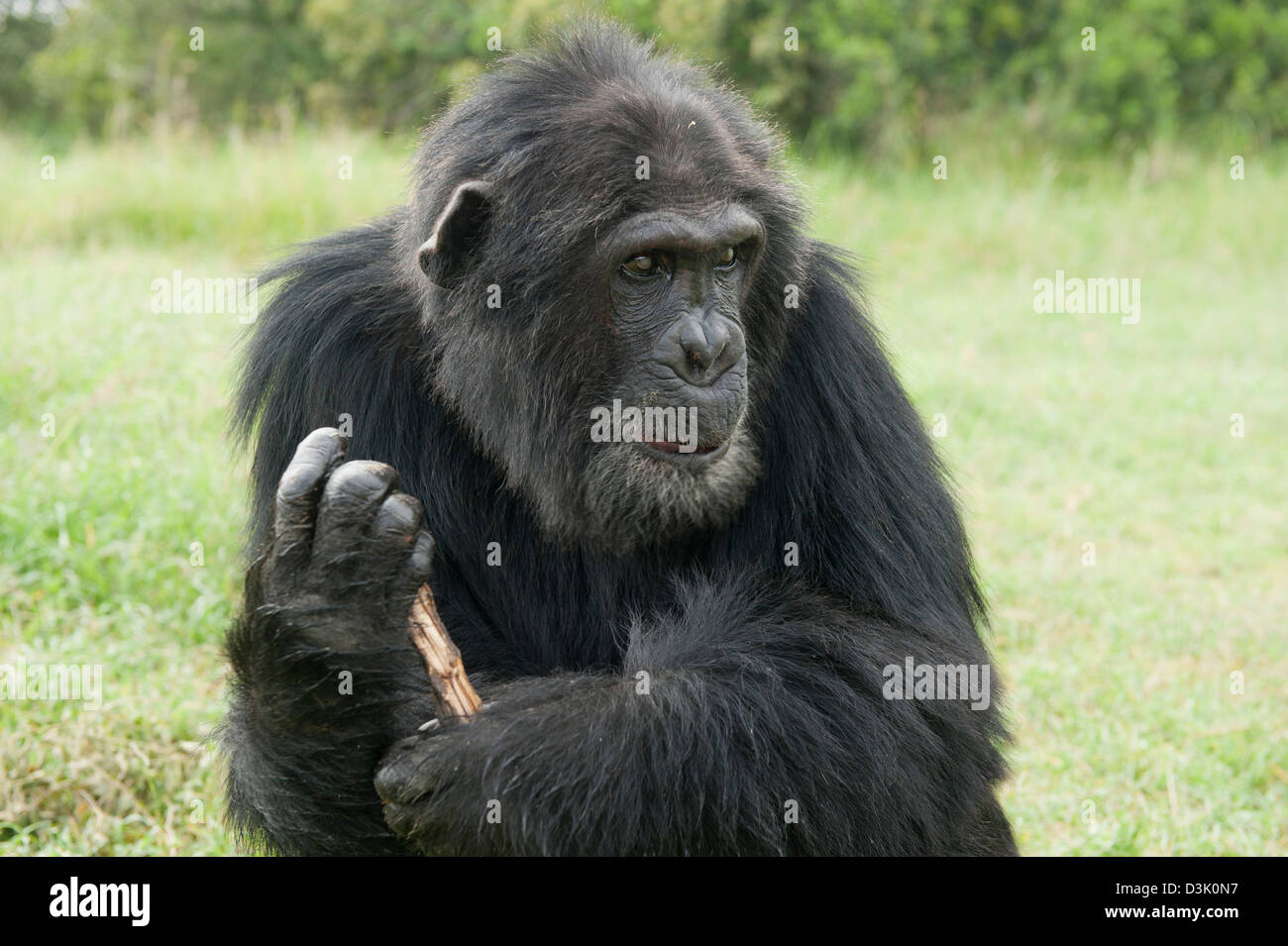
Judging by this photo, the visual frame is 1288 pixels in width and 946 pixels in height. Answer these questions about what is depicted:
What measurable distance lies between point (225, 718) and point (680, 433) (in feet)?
5.83

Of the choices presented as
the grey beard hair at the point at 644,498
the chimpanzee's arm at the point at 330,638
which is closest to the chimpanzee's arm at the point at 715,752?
the chimpanzee's arm at the point at 330,638

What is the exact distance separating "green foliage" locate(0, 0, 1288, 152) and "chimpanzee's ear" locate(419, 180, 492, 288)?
16.9m

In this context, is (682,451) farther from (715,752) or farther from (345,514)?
(345,514)

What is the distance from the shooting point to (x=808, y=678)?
4.24 metres

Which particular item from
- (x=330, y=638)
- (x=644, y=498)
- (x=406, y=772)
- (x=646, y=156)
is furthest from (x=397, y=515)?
(x=646, y=156)

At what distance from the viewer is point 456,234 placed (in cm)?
454

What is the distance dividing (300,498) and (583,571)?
1.27 meters

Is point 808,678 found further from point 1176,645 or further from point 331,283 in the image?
point 1176,645

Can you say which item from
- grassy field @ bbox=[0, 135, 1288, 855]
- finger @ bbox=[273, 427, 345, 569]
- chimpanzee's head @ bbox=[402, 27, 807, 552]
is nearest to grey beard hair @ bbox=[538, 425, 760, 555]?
chimpanzee's head @ bbox=[402, 27, 807, 552]

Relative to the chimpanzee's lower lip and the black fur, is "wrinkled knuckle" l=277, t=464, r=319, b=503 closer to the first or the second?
the black fur

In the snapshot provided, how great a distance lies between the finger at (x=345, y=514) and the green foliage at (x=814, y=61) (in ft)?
58.1

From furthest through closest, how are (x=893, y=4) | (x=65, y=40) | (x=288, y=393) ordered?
1. (x=65, y=40)
2. (x=893, y=4)
3. (x=288, y=393)

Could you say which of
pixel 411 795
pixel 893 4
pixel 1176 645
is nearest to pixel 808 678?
pixel 411 795
